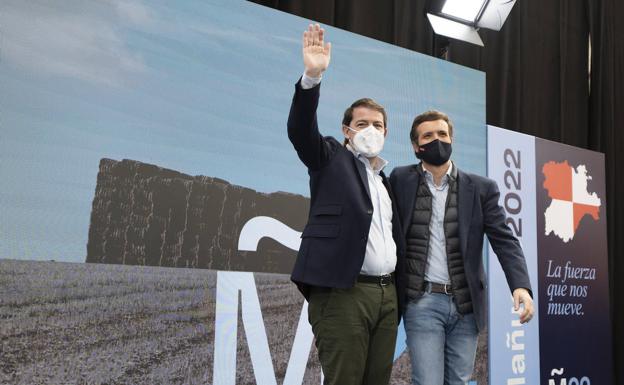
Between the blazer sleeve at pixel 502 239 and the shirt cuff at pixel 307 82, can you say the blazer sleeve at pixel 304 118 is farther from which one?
the blazer sleeve at pixel 502 239

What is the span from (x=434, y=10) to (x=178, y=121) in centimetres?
168

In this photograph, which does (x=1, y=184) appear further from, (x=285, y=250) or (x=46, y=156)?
(x=285, y=250)

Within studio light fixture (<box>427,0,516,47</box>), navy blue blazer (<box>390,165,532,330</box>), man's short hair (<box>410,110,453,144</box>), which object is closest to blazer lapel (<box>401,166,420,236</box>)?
navy blue blazer (<box>390,165,532,330</box>)

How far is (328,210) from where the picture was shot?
1514 millimetres

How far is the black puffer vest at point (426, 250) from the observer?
1.61 meters

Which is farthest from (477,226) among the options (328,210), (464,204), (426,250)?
(328,210)

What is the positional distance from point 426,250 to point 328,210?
305 mm

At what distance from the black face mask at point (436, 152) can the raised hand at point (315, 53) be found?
1.40ft

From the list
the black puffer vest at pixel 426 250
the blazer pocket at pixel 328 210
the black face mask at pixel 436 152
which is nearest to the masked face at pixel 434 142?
the black face mask at pixel 436 152

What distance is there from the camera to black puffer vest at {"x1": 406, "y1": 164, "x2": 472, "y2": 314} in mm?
1610

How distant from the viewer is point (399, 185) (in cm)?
173

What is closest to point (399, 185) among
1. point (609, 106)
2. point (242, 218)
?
point (242, 218)

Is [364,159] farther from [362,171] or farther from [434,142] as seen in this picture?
[434,142]

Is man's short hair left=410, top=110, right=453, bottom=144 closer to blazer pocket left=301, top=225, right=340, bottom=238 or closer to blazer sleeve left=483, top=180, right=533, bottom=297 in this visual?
blazer sleeve left=483, top=180, right=533, bottom=297
